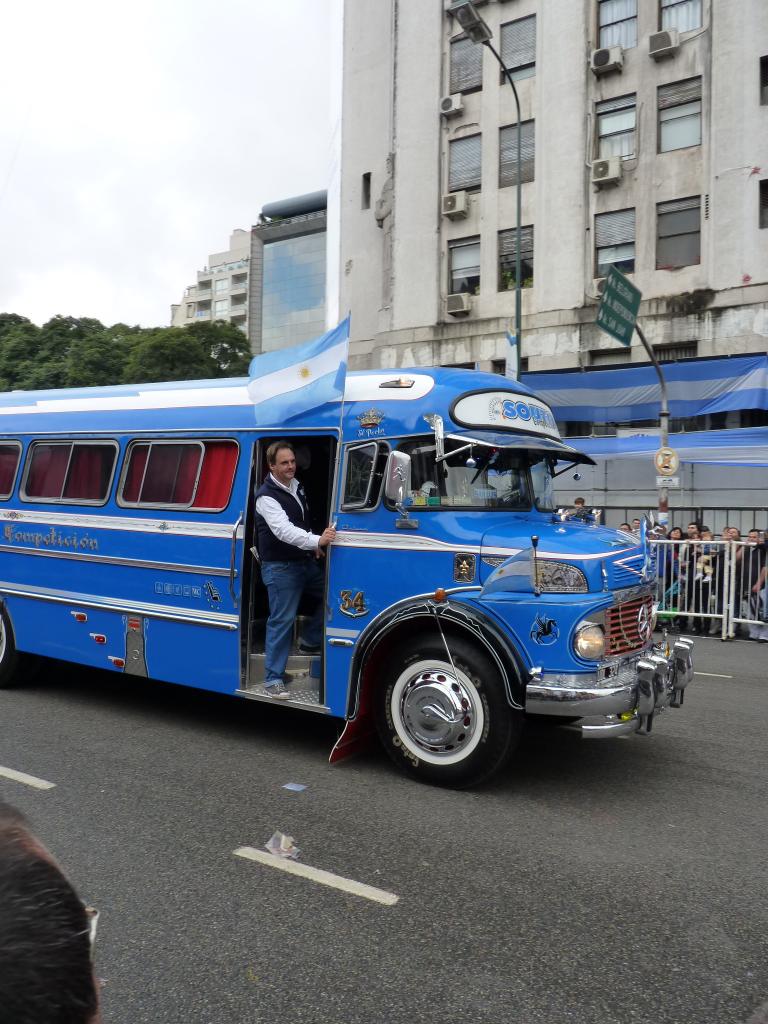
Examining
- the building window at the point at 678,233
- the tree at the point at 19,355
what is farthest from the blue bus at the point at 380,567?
the tree at the point at 19,355

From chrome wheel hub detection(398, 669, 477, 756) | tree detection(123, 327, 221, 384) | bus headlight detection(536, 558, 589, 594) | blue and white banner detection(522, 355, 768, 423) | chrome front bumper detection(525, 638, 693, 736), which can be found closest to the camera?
chrome front bumper detection(525, 638, 693, 736)

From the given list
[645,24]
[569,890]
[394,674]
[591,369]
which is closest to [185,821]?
[394,674]

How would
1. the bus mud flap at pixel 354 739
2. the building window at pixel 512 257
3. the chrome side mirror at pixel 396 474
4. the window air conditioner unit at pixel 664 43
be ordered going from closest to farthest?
the chrome side mirror at pixel 396 474
the bus mud flap at pixel 354 739
the window air conditioner unit at pixel 664 43
the building window at pixel 512 257

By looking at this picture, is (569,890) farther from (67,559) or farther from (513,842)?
(67,559)

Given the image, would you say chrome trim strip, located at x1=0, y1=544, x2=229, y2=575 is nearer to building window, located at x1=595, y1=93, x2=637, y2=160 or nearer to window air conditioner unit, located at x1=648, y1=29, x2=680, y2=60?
building window, located at x1=595, y1=93, x2=637, y2=160

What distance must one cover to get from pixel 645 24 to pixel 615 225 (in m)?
5.46

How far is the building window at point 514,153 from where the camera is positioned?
2620 cm

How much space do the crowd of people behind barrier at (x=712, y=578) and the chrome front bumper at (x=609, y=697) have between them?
7358 millimetres

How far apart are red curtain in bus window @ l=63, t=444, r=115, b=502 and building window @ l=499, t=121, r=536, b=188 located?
72.4 ft

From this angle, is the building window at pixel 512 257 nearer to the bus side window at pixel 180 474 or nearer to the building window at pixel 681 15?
the building window at pixel 681 15

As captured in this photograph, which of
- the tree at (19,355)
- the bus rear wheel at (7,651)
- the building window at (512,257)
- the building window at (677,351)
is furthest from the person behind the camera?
the tree at (19,355)

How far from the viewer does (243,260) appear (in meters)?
106

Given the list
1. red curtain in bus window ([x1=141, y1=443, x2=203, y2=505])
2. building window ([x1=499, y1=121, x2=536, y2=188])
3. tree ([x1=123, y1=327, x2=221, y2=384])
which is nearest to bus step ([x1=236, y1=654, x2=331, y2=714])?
red curtain in bus window ([x1=141, y1=443, x2=203, y2=505])

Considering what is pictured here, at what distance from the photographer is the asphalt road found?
3.19 meters
